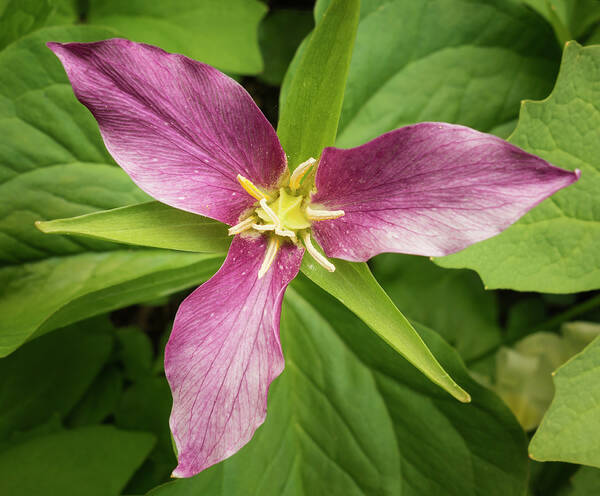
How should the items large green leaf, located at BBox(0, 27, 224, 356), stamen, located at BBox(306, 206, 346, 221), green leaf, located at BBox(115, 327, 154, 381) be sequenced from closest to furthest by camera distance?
stamen, located at BBox(306, 206, 346, 221) < large green leaf, located at BBox(0, 27, 224, 356) < green leaf, located at BBox(115, 327, 154, 381)

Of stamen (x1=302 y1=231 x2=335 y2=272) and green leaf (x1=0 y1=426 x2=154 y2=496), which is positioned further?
green leaf (x1=0 y1=426 x2=154 y2=496)

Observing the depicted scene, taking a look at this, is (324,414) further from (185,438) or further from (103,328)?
(103,328)

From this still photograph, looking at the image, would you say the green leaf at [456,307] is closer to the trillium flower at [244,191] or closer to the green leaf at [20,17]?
the trillium flower at [244,191]

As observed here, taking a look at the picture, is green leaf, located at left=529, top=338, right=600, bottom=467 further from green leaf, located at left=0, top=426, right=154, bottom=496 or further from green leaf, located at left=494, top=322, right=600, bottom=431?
green leaf, located at left=0, top=426, right=154, bottom=496

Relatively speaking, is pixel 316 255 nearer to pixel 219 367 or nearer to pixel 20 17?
pixel 219 367

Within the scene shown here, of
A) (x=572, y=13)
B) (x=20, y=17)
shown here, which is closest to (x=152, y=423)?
(x=20, y=17)

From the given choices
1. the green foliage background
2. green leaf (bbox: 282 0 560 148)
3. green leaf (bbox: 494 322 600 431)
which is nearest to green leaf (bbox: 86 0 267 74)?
the green foliage background
